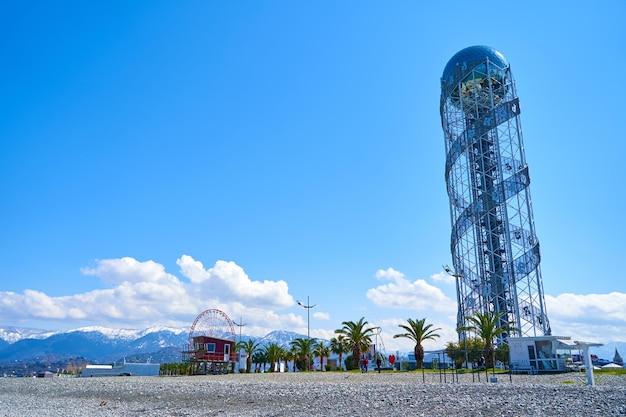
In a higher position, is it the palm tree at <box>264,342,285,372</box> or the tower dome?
the tower dome

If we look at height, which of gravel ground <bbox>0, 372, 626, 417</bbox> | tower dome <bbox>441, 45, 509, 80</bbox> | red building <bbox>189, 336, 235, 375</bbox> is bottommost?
gravel ground <bbox>0, 372, 626, 417</bbox>

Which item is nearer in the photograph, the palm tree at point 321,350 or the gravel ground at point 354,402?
the gravel ground at point 354,402

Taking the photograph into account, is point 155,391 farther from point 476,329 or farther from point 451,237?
point 451,237

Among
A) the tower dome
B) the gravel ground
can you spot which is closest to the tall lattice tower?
the tower dome

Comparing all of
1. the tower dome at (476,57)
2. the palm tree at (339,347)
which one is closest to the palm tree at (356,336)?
the palm tree at (339,347)

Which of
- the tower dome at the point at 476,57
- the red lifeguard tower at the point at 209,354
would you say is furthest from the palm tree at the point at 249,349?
the tower dome at the point at 476,57

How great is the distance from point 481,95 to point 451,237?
18.4 meters

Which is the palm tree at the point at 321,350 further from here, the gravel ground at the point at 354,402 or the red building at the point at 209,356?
the gravel ground at the point at 354,402

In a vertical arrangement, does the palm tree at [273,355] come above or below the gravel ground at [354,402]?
above

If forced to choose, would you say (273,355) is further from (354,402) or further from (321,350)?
(354,402)

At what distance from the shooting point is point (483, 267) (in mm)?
55281

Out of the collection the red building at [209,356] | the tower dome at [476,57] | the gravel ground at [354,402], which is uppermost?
the tower dome at [476,57]

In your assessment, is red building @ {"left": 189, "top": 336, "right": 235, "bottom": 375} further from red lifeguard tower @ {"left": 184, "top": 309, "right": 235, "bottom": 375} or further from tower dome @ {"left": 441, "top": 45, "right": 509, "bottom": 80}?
tower dome @ {"left": 441, "top": 45, "right": 509, "bottom": 80}

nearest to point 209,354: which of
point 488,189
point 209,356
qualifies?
point 209,356
